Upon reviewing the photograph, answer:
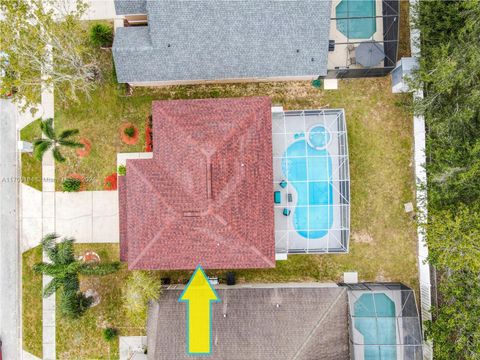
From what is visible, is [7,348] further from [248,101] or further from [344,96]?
[344,96]

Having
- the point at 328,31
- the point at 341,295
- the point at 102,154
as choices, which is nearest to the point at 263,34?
the point at 328,31

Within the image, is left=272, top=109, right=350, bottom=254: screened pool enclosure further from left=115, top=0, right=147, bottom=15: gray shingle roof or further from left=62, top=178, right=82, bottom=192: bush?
left=62, top=178, right=82, bottom=192: bush

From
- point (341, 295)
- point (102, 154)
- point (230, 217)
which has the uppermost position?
point (102, 154)

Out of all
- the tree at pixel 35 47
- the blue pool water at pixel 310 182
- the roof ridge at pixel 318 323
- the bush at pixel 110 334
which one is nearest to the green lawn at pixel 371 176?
the blue pool water at pixel 310 182

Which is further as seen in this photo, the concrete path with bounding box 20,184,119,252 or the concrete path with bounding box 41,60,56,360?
the concrete path with bounding box 20,184,119,252

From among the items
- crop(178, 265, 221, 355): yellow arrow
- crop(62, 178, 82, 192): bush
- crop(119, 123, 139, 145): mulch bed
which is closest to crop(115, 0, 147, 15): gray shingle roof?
crop(119, 123, 139, 145): mulch bed

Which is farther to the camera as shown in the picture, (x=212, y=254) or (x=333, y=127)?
(x=333, y=127)
